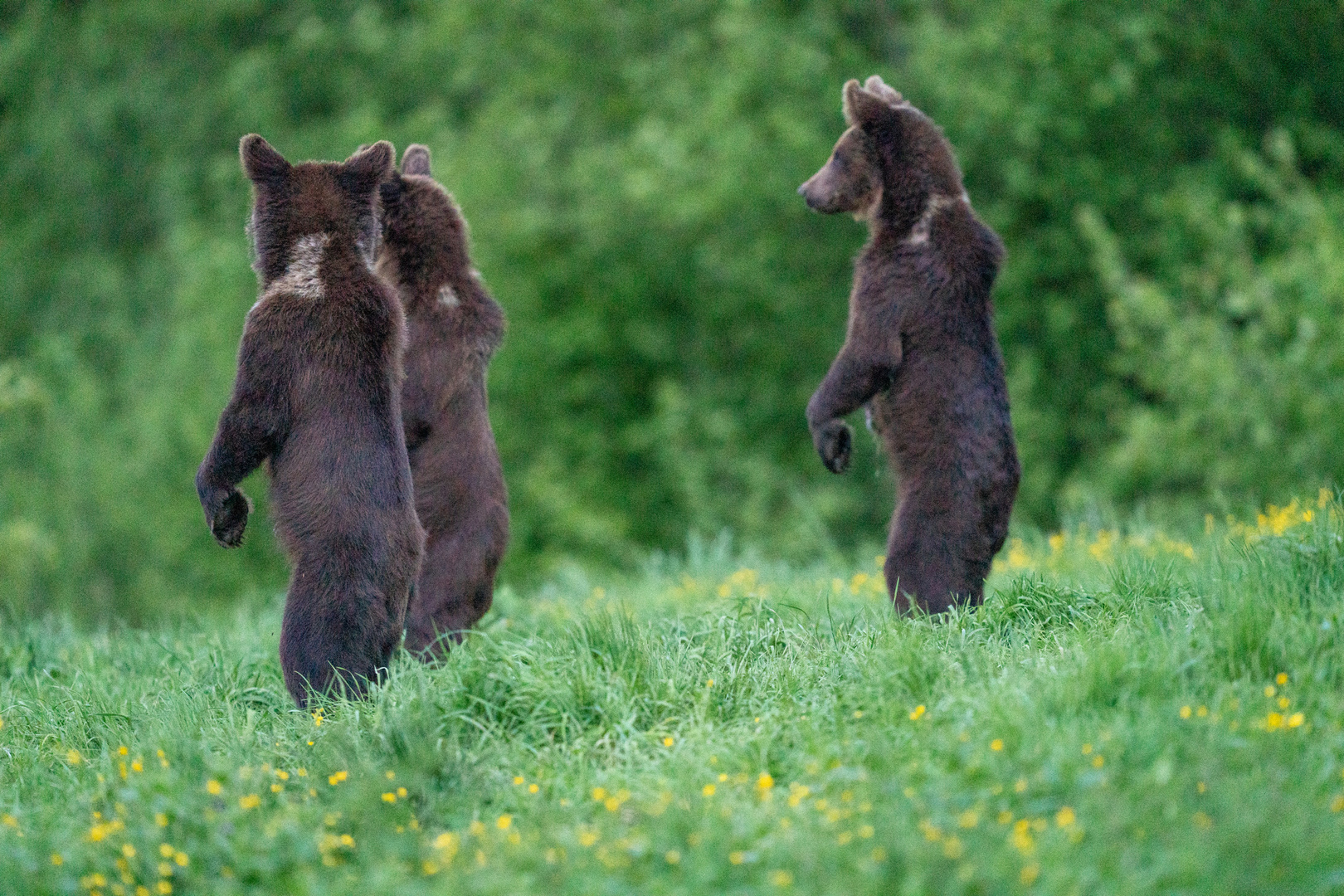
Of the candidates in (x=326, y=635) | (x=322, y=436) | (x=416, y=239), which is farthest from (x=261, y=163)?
(x=326, y=635)

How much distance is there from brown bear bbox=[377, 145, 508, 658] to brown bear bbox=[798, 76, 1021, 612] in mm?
1563

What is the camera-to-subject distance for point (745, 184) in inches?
654

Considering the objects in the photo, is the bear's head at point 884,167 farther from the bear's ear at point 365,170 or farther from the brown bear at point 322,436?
the brown bear at point 322,436

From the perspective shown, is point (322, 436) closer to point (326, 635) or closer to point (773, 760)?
point (326, 635)

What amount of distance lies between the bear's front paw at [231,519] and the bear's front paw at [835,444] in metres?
2.51

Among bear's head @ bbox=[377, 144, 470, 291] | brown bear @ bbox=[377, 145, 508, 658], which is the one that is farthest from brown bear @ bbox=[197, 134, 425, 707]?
bear's head @ bbox=[377, 144, 470, 291]

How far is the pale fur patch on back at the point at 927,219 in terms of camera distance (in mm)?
6270

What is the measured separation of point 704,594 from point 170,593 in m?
11.9

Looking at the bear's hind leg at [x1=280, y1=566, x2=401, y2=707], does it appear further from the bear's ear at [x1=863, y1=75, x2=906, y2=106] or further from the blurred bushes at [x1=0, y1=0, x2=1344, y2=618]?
the blurred bushes at [x1=0, y1=0, x2=1344, y2=618]

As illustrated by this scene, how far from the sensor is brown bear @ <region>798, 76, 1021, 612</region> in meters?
5.83

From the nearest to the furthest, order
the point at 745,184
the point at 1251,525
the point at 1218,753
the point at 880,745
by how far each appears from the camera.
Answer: the point at 1218,753 → the point at 880,745 → the point at 1251,525 → the point at 745,184

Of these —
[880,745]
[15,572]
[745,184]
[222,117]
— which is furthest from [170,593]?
[880,745]

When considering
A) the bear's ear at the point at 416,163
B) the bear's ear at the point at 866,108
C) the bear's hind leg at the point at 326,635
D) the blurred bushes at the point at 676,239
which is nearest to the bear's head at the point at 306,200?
the bear's ear at the point at 416,163

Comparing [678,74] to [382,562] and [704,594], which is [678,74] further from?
[382,562]
